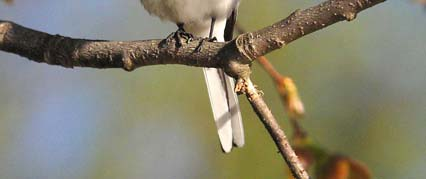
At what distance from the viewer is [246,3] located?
2.54m

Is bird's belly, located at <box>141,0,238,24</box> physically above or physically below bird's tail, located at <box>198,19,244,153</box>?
above

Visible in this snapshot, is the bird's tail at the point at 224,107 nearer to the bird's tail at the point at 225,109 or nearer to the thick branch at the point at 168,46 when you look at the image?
the bird's tail at the point at 225,109

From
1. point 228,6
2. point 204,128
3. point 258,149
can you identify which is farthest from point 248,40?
point 204,128

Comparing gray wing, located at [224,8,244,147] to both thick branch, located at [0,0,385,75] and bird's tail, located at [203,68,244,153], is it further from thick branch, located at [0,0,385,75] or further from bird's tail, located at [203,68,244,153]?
thick branch, located at [0,0,385,75]

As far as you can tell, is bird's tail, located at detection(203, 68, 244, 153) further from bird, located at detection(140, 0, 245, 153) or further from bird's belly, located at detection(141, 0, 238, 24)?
bird's belly, located at detection(141, 0, 238, 24)

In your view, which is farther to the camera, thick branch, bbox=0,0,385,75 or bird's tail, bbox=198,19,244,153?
bird's tail, bbox=198,19,244,153

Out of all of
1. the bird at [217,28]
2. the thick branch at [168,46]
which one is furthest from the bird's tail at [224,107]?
the thick branch at [168,46]

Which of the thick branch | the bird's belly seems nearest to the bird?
the bird's belly

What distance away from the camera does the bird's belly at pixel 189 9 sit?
6.25ft

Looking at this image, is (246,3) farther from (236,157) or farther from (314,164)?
(314,164)

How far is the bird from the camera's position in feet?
6.12

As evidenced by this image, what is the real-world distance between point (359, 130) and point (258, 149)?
0.48 m

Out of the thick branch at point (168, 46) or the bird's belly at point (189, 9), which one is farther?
the bird's belly at point (189, 9)

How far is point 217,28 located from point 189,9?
12 centimetres
